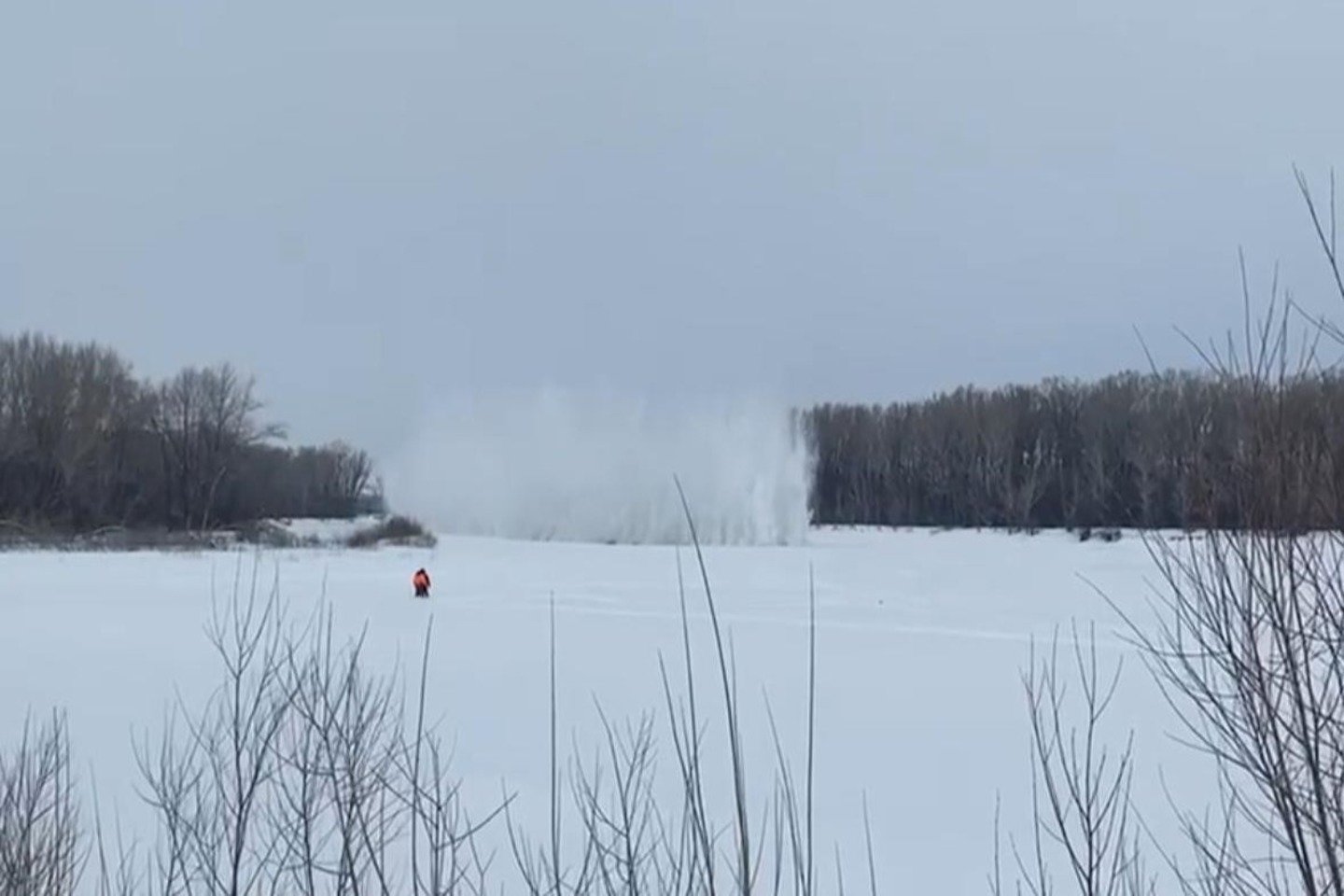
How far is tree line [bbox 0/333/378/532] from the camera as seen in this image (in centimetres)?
4131

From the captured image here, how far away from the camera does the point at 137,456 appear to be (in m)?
44.4

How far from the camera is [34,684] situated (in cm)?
1004

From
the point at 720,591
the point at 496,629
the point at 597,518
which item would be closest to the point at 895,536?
the point at 597,518

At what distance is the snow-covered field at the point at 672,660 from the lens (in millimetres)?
7258

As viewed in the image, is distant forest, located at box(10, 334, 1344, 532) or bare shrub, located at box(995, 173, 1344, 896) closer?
bare shrub, located at box(995, 173, 1344, 896)

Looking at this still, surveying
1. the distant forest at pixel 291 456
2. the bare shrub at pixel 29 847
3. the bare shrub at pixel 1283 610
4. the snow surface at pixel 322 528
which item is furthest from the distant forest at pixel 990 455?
the snow surface at pixel 322 528

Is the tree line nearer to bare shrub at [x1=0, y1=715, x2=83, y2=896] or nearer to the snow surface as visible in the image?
the snow surface

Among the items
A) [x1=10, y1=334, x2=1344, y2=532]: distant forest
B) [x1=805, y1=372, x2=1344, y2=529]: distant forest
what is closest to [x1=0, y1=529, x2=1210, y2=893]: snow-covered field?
[x1=805, y1=372, x2=1344, y2=529]: distant forest

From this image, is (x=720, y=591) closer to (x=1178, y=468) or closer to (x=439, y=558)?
(x=439, y=558)

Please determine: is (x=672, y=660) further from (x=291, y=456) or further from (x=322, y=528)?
(x=291, y=456)

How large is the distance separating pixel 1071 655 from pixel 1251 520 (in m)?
9.38

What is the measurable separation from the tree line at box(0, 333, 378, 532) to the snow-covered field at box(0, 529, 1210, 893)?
19192 mm

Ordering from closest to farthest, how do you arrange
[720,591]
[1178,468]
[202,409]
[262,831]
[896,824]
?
1. [1178,468]
2. [262,831]
3. [896,824]
4. [720,591]
5. [202,409]

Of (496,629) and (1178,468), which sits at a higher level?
(1178,468)
